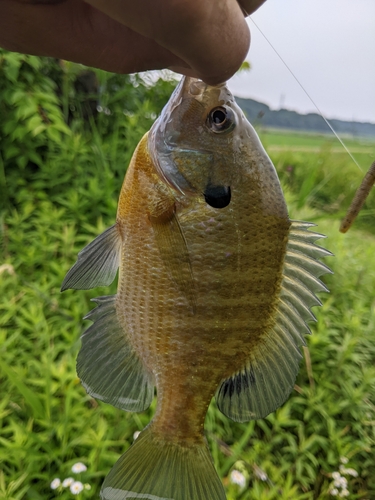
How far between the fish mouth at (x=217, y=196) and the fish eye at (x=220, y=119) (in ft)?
0.43

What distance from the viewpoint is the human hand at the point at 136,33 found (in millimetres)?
548

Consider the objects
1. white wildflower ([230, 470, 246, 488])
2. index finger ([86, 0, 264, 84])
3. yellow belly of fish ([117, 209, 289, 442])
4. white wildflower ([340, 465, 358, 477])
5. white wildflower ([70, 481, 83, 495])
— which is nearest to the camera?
index finger ([86, 0, 264, 84])

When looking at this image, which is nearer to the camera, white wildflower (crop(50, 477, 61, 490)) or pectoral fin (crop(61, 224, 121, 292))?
pectoral fin (crop(61, 224, 121, 292))

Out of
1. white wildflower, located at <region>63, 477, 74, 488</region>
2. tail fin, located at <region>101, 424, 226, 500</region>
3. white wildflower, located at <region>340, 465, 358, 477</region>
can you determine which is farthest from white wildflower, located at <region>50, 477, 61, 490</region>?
white wildflower, located at <region>340, 465, 358, 477</region>

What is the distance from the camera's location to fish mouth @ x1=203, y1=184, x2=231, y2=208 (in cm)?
83

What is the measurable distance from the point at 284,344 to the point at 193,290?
0.27 metres

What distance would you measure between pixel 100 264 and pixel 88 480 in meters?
0.95

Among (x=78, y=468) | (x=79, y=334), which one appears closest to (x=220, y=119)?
(x=78, y=468)

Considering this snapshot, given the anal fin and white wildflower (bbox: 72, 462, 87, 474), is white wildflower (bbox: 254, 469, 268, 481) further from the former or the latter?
the anal fin

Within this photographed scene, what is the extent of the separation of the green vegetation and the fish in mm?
595

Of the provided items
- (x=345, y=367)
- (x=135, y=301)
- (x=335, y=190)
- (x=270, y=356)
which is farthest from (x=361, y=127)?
(x=335, y=190)

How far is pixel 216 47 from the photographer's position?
598 mm

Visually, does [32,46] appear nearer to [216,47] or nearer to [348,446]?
[216,47]

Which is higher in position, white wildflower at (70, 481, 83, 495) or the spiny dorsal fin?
the spiny dorsal fin
